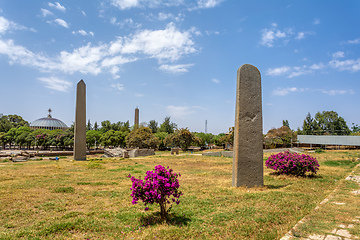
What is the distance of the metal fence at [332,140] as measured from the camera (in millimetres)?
36688

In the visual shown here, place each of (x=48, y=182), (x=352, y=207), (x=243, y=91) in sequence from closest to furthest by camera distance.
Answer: (x=352, y=207) → (x=243, y=91) → (x=48, y=182)

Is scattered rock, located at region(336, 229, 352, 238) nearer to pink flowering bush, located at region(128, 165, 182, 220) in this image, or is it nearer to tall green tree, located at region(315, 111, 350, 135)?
pink flowering bush, located at region(128, 165, 182, 220)

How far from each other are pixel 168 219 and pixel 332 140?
42896 millimetres

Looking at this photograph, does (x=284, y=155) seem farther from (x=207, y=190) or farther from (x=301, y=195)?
(x=207, y=190)

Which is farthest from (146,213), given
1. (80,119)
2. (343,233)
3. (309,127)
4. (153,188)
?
(309,127)

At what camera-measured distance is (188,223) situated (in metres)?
4.29

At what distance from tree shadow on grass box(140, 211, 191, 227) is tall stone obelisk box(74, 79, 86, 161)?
47.9 feet

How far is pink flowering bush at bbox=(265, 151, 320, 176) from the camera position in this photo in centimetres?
927

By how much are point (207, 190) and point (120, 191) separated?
2742mm

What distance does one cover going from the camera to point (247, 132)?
754 cm

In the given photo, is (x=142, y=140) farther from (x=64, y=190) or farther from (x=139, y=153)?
(x=64, y=190)

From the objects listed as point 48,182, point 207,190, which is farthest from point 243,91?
point 48,182

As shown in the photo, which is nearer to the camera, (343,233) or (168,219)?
(343,233)

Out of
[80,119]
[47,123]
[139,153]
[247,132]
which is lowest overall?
[139,153]
